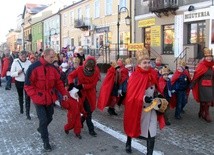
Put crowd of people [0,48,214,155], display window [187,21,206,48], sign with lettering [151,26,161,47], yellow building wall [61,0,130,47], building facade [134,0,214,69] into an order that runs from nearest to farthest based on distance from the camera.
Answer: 1. crowd of people [0,48,214,155]
2. building facade [134,0,214,69]
3. display window [187,21,206,48]
4. sign with lettering [151,26,161,47]
5. yellow building wall [61,0,130,47]

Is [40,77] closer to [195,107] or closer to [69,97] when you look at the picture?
[69,97]

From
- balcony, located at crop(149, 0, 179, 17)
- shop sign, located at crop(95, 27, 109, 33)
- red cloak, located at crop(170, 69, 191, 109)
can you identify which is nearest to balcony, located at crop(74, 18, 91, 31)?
shop sign, located at crop(95, 27, 109, 33)

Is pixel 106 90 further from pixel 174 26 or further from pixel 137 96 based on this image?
pixel 174 26

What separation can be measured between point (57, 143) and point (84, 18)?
31581 millimetres

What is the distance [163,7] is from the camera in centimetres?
2150

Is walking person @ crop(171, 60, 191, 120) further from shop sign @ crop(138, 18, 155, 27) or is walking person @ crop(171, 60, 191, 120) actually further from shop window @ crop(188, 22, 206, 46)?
shop sign @ crop(138, 18, 155, 27)

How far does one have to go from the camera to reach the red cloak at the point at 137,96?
5.49 meters

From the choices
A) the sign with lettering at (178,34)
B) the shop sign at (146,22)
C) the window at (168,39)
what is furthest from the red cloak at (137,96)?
the shop sign at (146,22)

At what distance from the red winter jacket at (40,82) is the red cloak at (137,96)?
5.05 ft

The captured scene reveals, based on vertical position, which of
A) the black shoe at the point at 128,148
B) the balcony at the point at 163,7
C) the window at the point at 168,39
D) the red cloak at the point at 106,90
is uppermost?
the balcony at the point at 163,7

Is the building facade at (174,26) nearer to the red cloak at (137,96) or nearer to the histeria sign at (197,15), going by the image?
the histeria sign at (197,15)

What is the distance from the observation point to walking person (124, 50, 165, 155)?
5.49m

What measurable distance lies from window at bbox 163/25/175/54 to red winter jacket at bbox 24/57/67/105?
17.0m

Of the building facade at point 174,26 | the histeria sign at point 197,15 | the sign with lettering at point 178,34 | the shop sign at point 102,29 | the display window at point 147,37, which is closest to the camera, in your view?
the histeria sign at point 197,15
